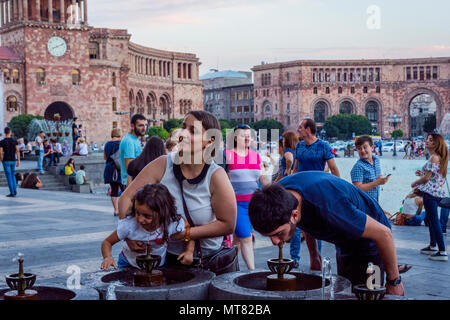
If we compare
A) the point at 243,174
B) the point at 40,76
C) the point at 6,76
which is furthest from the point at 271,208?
the point at 40,76

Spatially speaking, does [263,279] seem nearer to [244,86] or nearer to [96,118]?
[96,118]

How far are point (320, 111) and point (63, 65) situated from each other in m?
47.0

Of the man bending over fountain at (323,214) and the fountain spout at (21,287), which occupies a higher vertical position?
the man bending over fountain at (323,214)

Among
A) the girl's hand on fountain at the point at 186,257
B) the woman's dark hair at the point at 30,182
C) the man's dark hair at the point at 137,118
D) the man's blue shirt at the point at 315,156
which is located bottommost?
the woman's dark hair at the point at 30,182

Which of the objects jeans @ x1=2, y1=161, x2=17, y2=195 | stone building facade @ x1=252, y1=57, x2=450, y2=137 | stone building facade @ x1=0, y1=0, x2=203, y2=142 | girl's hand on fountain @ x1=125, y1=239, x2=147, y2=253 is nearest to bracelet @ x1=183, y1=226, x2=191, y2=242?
girl's hand on fountain @ x1=125, y1=239, x2=147, y2=253

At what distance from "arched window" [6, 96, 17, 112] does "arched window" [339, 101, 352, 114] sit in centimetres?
5312

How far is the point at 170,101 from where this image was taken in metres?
77.9

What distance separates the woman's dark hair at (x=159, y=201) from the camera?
3.36 meters

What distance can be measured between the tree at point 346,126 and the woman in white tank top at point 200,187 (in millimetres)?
78024

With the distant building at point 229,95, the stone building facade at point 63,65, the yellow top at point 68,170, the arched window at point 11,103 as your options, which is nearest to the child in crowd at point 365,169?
the yellow top at point 68,170

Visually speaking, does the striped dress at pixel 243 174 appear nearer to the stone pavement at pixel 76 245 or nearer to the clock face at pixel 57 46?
the stone pavement at pixel 76 245

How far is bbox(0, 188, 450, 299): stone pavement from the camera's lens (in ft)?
19.7

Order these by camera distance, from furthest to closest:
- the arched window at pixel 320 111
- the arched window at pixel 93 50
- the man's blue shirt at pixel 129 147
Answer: the arched window at pixel 320 111, the arched window at pixel 93 50, the man's blue shirt at pixel 129 147

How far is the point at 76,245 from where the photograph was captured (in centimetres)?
795
